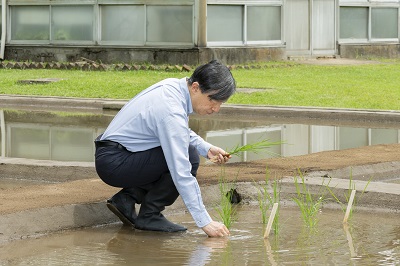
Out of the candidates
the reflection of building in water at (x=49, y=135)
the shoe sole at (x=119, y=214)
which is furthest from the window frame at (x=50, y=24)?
the shoe sole at (x=119, y=214)

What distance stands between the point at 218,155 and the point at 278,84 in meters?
13.0

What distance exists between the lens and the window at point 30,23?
2677 cm

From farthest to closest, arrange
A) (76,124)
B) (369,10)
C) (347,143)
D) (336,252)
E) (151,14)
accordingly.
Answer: (369,10), (151,14), (76,124), (347,143), (336,252)

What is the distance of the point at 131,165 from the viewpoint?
23.9ft

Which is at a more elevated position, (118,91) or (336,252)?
(118,91)

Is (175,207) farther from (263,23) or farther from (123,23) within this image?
(263,23)

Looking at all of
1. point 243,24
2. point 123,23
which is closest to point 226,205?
point 123,23

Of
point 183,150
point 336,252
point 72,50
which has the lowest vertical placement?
point 336,252

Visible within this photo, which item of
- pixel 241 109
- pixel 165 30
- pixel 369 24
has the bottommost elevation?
pixel 241 109

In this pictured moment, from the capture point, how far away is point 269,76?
2219 cm

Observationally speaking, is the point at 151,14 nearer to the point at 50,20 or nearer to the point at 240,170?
the point at 50,20

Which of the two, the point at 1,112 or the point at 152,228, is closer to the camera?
the point at 152,228

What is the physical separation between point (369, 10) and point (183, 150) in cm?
2395

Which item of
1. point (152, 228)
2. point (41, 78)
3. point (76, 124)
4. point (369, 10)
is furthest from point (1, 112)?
point (369, 10)
